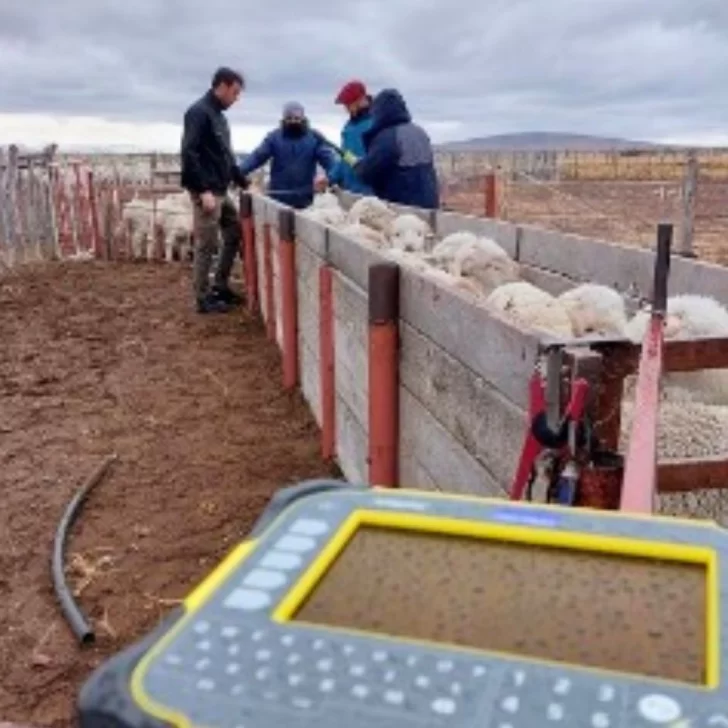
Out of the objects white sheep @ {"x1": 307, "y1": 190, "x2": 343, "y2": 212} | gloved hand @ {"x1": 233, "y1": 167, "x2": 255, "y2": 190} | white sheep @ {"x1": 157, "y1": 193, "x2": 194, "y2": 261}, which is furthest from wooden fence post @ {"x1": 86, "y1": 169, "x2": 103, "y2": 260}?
white sheep @ {"x1": 307, "y1": 190, "x2": 343, "y2": 212}

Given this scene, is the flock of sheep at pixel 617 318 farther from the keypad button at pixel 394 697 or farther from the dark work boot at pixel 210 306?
the dark work boot at pixel 210 306

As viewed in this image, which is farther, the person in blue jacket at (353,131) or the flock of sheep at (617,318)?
the person in blue jacket at (353,131)

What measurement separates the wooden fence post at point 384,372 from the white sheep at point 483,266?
3.90 feet

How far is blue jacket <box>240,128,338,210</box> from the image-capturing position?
35.4ft

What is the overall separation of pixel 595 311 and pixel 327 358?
2.05 metres

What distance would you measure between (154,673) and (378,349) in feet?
9.49

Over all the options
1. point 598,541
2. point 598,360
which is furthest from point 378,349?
point 598,541

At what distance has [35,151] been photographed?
57.6 feet

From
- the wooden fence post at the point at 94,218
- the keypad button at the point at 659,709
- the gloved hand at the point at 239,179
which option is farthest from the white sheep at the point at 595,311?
the wooden fence post at the point at 94,218

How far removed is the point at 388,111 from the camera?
802 cm

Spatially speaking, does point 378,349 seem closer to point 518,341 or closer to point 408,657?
point 518,341

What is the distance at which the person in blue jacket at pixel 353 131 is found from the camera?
9.79 m

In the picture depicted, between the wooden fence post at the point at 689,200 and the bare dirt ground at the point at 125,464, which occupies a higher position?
the wooden fence post at the point at 689,200

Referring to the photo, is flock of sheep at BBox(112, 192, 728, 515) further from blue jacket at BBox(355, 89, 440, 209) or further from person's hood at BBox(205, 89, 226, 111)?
person's hood at BBox(205, 89, 226, 111)
